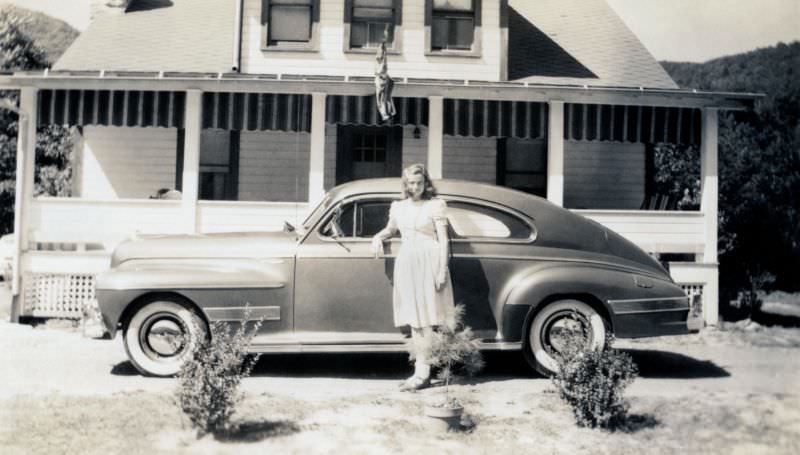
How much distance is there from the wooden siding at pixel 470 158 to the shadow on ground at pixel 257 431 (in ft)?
29.5

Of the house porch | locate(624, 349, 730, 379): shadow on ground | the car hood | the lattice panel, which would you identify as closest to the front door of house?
the house porch

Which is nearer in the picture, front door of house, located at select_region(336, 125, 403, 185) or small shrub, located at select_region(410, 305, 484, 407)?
small shrub, located at select_region(410, 305, 484, 407)

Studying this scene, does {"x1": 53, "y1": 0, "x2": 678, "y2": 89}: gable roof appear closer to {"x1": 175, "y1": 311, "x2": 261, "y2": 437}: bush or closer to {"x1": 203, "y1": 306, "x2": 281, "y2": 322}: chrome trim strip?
{"x1": 203, "y1": 306, "x2": 281, "y2": 322}: chrome trim strip

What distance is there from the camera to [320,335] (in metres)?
6.88

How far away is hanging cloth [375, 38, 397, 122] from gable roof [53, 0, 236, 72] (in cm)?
393

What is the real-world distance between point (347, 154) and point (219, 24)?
4.01 m

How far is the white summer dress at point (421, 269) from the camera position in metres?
6.48

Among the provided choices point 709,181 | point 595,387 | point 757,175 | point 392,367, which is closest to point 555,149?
point 709,181

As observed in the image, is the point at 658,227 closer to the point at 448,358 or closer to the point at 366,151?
the point at 366,151

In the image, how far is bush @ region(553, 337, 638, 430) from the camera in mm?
5344

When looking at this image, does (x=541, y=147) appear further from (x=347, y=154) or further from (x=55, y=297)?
(x=55, y=297)

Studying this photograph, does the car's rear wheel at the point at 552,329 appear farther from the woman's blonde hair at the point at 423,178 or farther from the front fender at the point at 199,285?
the front fender at the point at 199,285

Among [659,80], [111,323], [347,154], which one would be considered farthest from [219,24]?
[111,323]

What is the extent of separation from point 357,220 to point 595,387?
280cm
